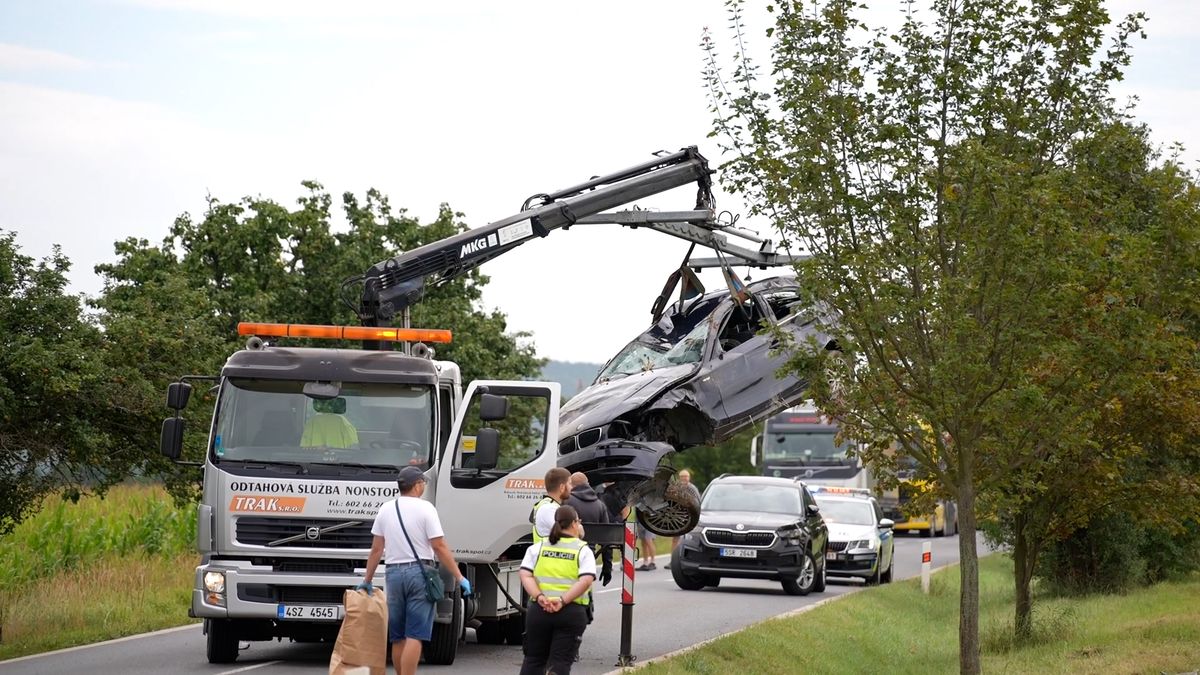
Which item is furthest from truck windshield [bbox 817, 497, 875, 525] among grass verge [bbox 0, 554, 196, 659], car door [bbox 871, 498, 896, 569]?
grass verge [bbox 0, 554, 196, 659]

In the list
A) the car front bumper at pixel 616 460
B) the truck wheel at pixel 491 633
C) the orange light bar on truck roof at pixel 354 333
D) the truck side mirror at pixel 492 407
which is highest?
the orange light bar on truck roof at pixel 354 333

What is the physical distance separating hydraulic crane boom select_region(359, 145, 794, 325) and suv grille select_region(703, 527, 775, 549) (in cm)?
778

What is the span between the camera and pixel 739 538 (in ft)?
79.6

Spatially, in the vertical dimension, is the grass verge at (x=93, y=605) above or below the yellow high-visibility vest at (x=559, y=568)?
below

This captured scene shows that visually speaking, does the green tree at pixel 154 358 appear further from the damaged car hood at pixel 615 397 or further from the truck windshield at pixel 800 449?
the truck windshield at pixel 800 449

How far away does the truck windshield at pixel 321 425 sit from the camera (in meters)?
13.6

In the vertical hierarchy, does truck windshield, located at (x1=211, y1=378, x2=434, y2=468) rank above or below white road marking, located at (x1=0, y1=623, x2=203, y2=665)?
above

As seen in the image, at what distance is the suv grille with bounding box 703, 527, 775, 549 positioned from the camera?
24219 mm

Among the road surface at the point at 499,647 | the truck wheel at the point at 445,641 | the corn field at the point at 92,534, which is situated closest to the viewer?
the truck wheel at the point at 445,641

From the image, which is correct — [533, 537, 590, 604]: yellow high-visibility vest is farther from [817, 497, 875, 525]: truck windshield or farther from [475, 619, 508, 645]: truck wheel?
[817, 497, 875, 525]: truck windshield

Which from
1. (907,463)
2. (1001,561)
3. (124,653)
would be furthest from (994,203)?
(1001,561)

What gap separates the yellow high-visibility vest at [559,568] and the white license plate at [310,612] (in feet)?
12.1

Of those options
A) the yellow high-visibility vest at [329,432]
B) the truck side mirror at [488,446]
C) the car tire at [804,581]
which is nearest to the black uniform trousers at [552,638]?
the truck side mirror at [488,446]

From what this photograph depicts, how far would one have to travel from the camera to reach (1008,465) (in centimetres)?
1441
